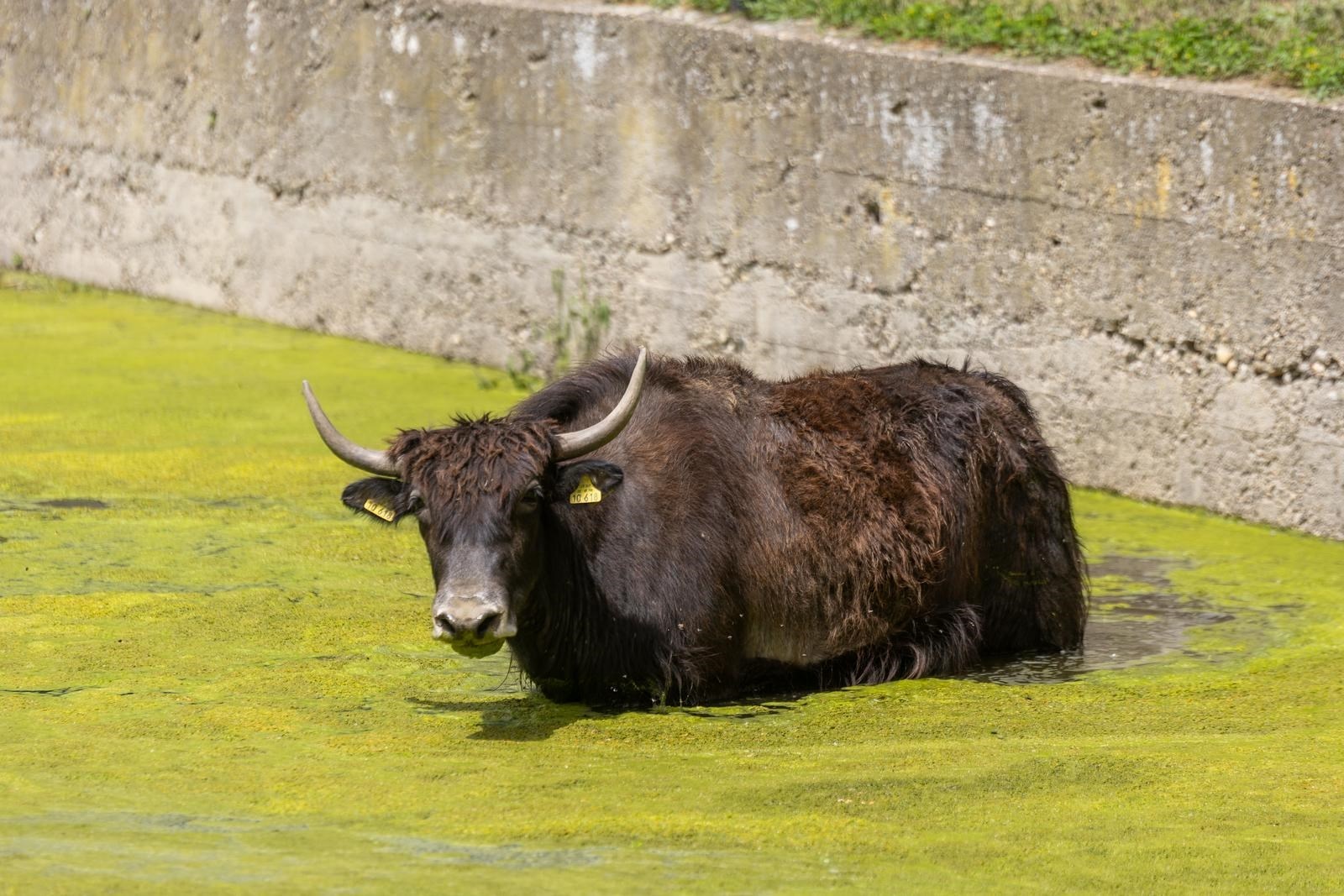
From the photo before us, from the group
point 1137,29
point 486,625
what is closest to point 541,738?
point 486,625

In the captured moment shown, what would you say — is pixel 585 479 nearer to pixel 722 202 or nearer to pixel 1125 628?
pixel 1125 628

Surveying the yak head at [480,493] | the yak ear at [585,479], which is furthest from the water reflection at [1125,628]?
the yak head at [480,493]

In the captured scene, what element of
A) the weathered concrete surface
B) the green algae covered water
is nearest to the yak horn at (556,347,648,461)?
the green algae covered water

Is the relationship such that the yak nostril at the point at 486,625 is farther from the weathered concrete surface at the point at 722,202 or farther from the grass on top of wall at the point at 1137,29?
the grass on top of wall at the point at 1137,29

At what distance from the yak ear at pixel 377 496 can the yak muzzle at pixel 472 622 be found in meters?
0.55

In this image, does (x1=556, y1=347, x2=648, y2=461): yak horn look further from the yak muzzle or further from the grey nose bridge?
the yak muzzle

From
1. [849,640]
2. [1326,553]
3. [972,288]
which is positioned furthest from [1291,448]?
[849,640]

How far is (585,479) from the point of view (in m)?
5.97

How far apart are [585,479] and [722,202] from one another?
14.5 feet

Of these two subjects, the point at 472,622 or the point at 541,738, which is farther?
the point at 541,738

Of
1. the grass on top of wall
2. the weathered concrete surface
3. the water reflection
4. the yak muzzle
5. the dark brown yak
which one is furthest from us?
the grass on top of wall

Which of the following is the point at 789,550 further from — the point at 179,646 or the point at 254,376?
the point at 254,376

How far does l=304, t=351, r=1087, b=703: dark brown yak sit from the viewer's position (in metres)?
5.85

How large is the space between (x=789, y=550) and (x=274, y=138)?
670 centimetres
